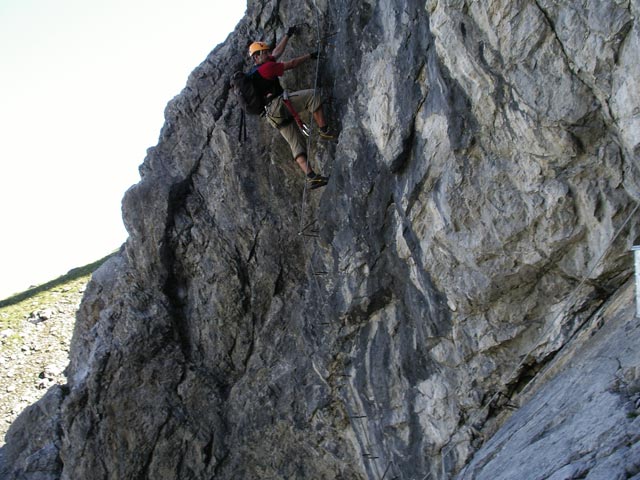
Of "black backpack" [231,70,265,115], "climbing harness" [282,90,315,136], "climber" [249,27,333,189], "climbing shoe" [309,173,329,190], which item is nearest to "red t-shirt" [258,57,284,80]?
"climber" [249,27,333,189]

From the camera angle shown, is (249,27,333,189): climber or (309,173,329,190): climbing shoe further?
(309,173,329,190): climbing shoe

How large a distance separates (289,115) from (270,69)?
935 millimetres

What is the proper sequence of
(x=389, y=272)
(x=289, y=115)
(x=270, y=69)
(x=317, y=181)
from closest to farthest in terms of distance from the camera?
1. (x=389, y=272)
2. (x=270, y=69)
3. (x=317, y=181)
4. (x=289, y=115)

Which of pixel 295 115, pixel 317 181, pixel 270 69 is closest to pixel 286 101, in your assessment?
pixel 295 115

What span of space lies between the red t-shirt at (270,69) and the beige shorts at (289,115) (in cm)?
44

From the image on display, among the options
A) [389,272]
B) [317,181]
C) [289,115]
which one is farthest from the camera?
[289,115]

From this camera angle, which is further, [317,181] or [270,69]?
[317,181]

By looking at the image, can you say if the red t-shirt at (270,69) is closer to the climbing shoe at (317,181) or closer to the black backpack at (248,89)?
the black backpack at (248,89)

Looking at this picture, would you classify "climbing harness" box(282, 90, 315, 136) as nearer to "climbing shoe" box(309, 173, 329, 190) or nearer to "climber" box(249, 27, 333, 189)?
"climber" box(249, 27, 333, 189)

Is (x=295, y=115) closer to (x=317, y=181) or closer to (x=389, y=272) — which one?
(x=317, y=181)

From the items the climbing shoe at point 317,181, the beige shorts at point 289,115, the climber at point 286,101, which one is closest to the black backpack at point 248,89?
the climber at point 286,101

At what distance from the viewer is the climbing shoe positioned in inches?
478

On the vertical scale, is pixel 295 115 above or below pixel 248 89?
below

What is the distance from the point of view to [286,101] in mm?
11828
